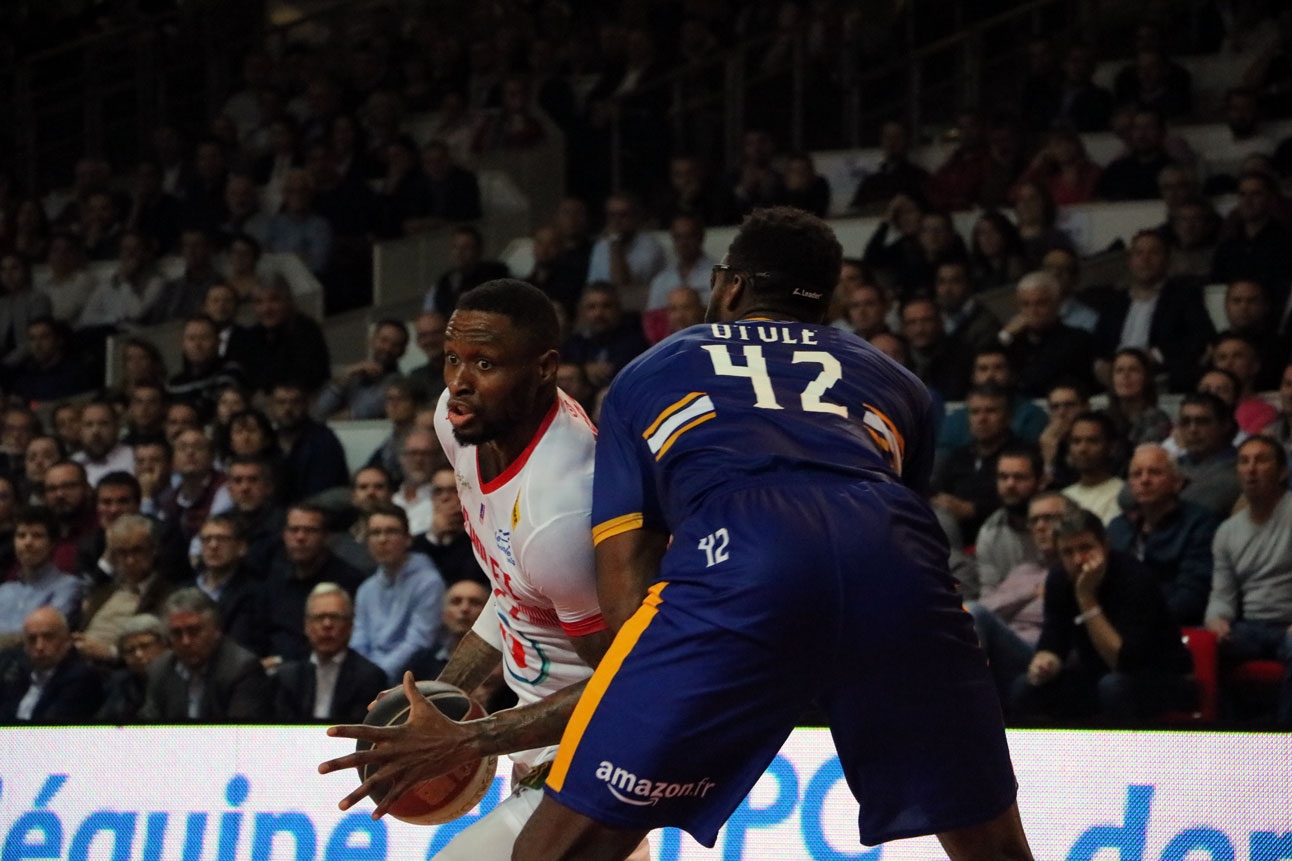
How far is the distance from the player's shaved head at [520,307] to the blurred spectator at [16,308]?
1032cm

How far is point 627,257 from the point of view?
39.3ft

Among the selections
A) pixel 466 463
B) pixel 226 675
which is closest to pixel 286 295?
pixel 226 675

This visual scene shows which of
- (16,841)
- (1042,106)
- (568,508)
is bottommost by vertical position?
(16,841)

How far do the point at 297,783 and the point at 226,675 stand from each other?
2152mm

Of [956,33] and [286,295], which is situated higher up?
[956,33]

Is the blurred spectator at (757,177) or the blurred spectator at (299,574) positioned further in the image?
the blurred spectator at (757,177)

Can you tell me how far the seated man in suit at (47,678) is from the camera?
840 centimetres

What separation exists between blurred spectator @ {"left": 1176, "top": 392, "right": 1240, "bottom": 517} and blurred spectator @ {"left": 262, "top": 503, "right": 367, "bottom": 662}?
3958mm

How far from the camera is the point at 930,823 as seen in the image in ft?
11.2

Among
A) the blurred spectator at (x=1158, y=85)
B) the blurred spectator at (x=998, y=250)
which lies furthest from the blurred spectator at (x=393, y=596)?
the blurred spectator at (x=1158, y=85)

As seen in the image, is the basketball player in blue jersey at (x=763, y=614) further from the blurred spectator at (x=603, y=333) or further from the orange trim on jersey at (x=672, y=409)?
the blurred spectator at (x=603, y=333)

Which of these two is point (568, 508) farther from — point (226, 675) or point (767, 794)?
point (226, 675)

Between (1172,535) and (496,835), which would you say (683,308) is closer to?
(1172,535)

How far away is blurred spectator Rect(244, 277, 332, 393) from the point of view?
39.0ft
